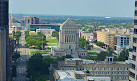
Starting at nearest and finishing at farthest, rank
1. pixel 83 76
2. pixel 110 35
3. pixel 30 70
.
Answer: pixel 83 76 → pixel 30 70 → pixel 110 35

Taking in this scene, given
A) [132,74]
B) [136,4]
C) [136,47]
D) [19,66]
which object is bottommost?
[19,66]

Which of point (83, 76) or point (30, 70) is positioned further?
point (30, 70)

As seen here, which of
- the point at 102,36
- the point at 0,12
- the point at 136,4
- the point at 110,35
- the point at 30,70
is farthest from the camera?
the point at 102,36

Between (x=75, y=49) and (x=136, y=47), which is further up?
(x=136, y=47)

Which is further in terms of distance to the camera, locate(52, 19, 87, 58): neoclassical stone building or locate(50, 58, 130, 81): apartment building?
locate(52, 19, 87, 58): neoclassical stone building

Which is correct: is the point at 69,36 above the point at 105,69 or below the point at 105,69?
above

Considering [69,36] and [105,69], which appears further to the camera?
[69,36]

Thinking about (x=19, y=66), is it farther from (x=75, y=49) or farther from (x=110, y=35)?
(x=110, y=35)

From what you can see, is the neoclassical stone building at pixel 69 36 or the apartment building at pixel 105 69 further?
the neoclassical stone building at pixel 69 36

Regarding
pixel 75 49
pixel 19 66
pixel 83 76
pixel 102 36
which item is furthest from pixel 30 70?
pixel 102 36
